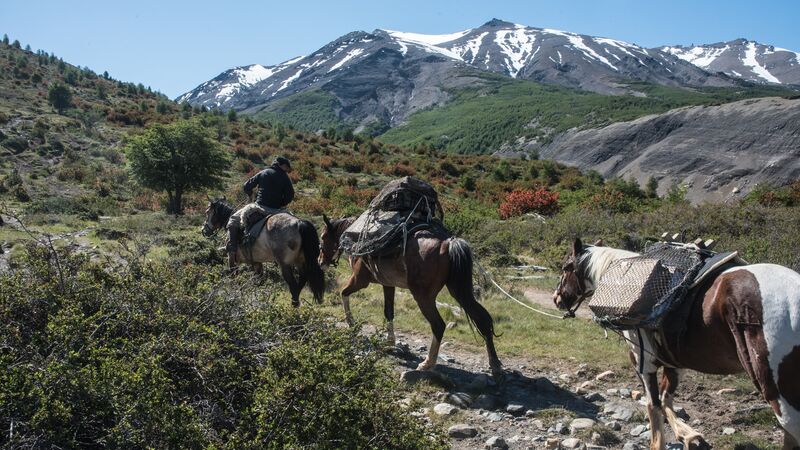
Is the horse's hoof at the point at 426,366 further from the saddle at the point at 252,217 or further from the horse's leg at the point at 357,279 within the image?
the saddle at the point at 252,217

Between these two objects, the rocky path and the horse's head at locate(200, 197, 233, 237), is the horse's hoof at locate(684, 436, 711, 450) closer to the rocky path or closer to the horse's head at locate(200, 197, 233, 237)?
the rocky path

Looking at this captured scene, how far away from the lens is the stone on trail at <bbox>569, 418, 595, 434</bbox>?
4.69 meters

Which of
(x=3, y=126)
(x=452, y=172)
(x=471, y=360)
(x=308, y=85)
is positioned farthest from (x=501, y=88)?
(x=471, y=360)

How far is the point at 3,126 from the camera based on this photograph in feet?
108

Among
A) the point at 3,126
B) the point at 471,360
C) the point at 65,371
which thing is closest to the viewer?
the point at 65,371

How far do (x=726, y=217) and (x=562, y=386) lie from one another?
12.4 m

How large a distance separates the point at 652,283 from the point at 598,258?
1052 mm

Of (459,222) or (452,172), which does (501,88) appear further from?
(459,222)

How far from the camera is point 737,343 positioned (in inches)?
138

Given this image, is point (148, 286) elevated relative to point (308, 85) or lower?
lower

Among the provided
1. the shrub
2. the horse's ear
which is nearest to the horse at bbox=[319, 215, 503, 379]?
the horse's ear

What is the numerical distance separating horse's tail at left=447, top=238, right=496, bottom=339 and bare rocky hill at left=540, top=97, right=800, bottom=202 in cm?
4376

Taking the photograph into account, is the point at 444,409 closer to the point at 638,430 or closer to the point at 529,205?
the point at 638,430

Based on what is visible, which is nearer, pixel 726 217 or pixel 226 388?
pixel 226 388
